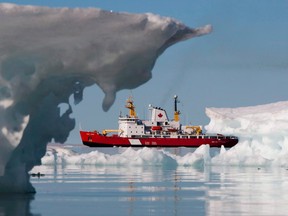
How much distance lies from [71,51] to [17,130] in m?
2.06

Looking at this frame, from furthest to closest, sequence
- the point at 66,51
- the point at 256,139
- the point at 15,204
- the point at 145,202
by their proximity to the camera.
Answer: the point at 256,139, the point at 66,51, the point at 145,202, the point at 15,204

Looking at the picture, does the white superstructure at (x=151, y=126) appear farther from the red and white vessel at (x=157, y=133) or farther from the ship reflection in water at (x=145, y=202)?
the ship reflection in water at (x=145, y=202)

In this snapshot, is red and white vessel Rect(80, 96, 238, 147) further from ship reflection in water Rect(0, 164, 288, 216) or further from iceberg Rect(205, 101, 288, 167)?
ship reflection in water Rect(0, 164, 288, 216)

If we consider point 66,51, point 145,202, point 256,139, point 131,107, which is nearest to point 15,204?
point 145,202

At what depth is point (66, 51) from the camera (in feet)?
59.6

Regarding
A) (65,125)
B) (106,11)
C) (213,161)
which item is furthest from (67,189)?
(213,161)

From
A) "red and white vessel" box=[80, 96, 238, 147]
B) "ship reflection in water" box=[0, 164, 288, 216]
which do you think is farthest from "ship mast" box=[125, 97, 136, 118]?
"ship reflection in water" box=[0, 164, 288, 216]

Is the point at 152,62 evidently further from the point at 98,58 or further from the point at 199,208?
the point at 199,208

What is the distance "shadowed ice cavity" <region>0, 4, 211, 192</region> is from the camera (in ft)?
58.7

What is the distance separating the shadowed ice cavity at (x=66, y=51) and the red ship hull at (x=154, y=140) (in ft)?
273

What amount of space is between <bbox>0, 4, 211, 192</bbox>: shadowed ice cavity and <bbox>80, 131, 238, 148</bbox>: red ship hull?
83155 millimetres

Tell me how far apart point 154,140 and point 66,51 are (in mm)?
83552

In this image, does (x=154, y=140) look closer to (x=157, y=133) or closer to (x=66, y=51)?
(x=157, y=133)

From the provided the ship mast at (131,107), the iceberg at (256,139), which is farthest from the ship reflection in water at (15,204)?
the ship mast at (131,107)
